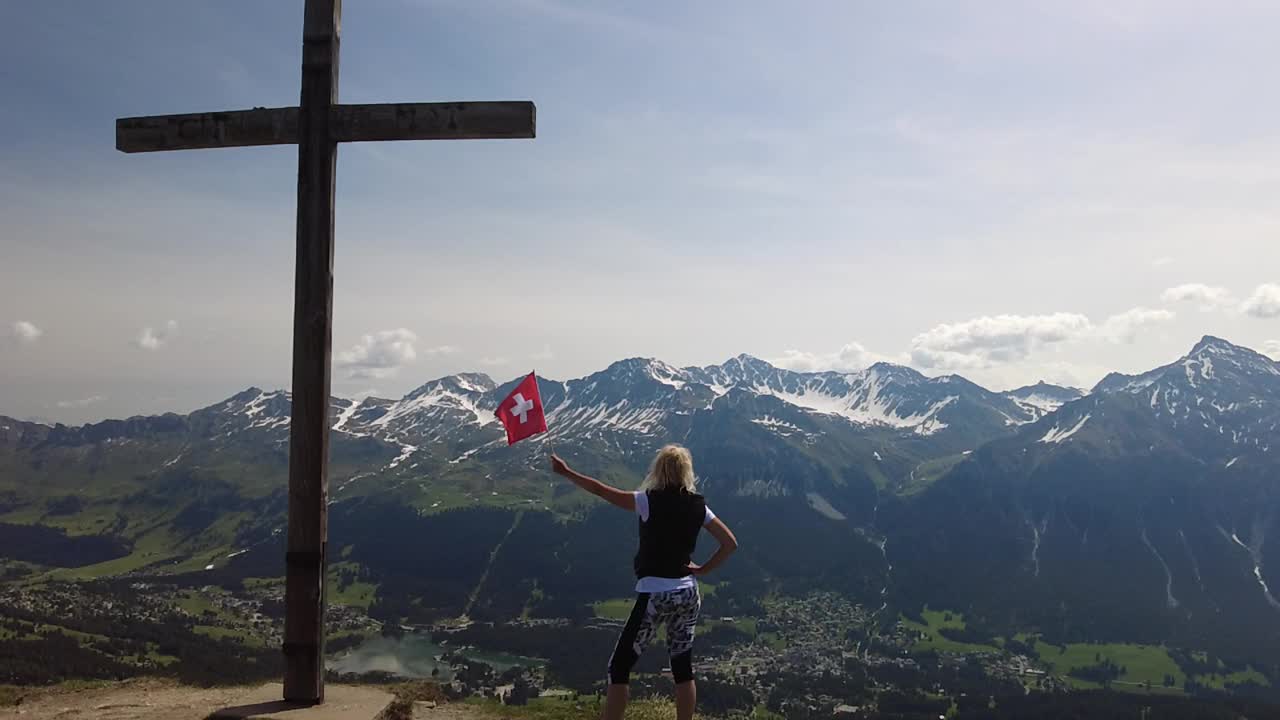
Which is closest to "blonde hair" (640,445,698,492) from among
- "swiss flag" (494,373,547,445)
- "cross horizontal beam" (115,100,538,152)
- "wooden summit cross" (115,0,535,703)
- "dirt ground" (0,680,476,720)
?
"swiss flag" (494,373,547,445)

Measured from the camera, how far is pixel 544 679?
19475 centimetres

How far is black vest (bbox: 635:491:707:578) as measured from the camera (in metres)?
9.91

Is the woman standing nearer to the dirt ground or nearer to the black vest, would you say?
the black vest

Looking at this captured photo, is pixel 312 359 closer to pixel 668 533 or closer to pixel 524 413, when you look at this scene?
pixel 524 413

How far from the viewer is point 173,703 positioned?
1555 centimetres

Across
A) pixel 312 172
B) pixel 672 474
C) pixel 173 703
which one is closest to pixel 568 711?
pixel 173 703

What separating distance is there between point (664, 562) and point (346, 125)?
837 cm

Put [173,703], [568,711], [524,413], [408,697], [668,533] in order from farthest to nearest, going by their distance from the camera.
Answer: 1. [568,711]
2. [173,703]
3. [408,697]
4. [524,413]
5. [668,533]

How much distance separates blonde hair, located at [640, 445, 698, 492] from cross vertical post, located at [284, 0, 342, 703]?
5.24 metres

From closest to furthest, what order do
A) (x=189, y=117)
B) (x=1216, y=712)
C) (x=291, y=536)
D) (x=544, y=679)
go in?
(x=291, y=536), (x=189, y=117), (x=1216, y=712), (x=544, y=679)

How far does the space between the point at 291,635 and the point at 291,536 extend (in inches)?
59.2

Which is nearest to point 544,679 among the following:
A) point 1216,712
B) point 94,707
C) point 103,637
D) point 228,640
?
point 228,640

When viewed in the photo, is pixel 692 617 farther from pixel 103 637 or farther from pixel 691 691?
pixel 103 637

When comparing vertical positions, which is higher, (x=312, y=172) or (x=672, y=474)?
(x=312, y=172)
